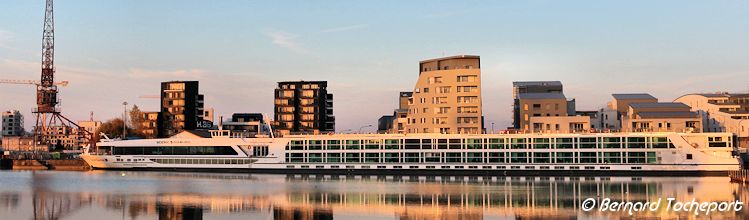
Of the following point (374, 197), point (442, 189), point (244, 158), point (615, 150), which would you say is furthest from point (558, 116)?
point (374, 197)

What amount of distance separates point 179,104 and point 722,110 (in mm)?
111928

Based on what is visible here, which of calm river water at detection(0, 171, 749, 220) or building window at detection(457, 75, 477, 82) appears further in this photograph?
building window at detection(457, 75, 477, 82)

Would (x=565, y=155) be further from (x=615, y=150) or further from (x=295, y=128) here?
(x=295, y=128)

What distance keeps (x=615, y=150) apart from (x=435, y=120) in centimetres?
2740

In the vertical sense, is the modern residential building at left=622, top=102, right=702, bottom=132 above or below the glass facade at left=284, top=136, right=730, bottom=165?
above

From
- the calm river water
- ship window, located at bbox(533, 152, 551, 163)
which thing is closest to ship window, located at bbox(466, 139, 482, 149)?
ship window, located at bbox(533, 152, 551, 163)

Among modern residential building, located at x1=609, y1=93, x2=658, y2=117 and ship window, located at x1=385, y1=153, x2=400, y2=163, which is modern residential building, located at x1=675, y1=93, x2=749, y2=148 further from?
ship window, located at x1=385, y1=153, x2=400, y2=163

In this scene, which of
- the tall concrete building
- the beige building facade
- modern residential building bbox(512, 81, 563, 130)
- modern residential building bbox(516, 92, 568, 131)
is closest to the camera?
the tall concrete building

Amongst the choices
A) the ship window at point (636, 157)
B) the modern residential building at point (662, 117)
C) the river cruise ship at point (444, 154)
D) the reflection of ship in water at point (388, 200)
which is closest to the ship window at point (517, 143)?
the river cruise ship at point (444, 154)

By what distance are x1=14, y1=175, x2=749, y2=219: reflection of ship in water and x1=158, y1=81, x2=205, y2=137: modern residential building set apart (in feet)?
356

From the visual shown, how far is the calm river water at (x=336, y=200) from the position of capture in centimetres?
4434

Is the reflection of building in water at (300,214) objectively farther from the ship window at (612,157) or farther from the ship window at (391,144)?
the ship window at (612,157)

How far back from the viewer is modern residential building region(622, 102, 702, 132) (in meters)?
125

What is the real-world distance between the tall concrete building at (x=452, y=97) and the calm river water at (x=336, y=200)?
128ft
